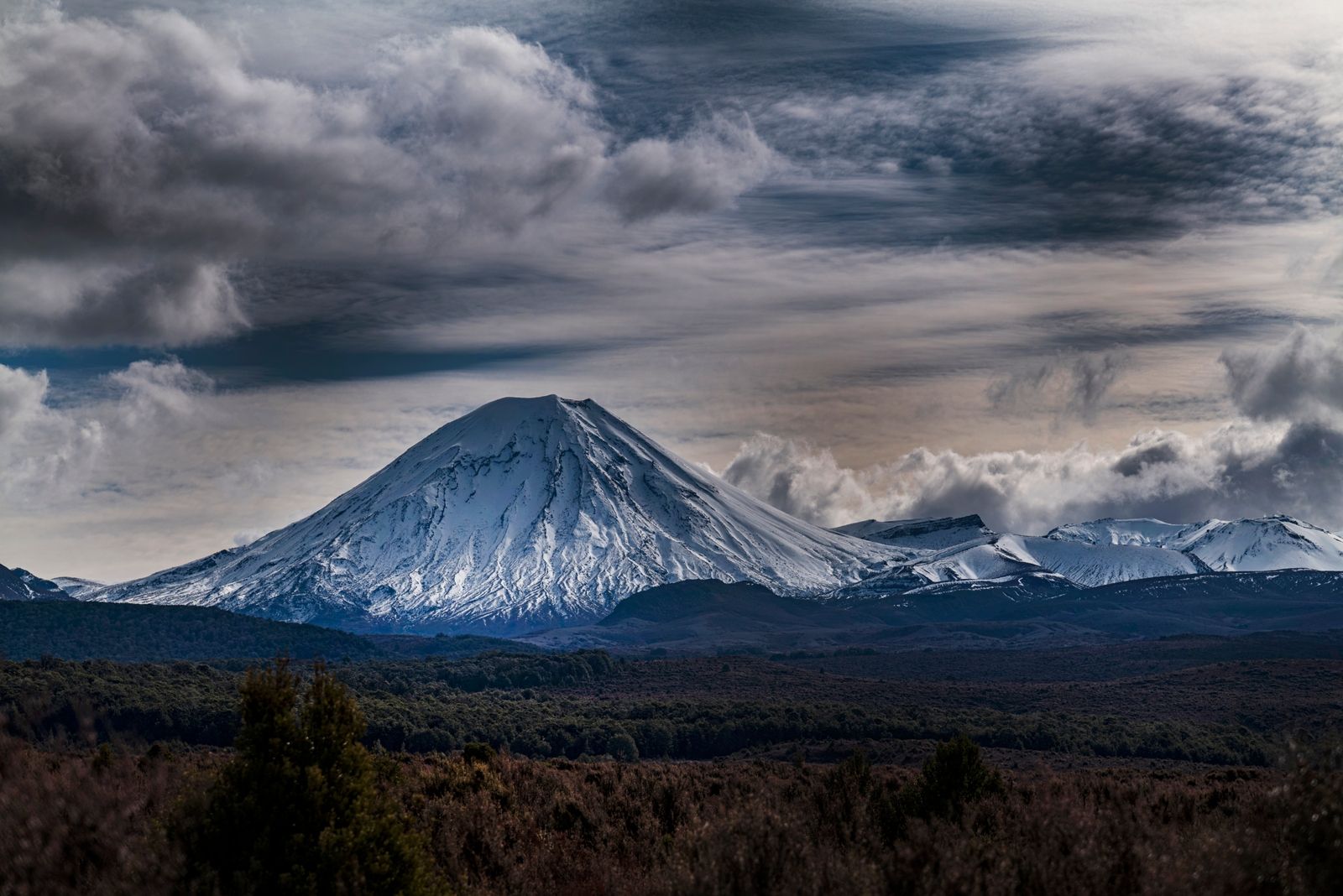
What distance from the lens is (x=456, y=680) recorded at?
16988 centimetres

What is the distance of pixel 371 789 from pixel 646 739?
86106 mm

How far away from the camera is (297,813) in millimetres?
18594

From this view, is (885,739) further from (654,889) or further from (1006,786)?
(654,889)

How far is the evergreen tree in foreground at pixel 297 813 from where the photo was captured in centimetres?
1814

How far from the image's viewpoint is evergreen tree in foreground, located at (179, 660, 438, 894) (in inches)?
714

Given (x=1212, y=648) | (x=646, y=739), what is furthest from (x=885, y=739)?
(x=1212, y=648)

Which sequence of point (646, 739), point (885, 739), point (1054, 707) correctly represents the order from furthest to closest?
1. point (1054, 707)
2. point (646, 739)
3. point (885, 739)

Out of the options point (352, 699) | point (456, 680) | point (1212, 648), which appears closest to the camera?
point (352, 699)

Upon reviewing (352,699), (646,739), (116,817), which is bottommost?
(646,739)

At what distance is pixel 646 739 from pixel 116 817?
87.9 meters

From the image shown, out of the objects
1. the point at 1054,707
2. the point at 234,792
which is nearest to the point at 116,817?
the point at 234,792

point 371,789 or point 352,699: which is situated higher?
point 352,699

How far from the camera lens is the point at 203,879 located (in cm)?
1719

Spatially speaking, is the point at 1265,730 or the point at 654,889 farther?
the point at 1265,730
